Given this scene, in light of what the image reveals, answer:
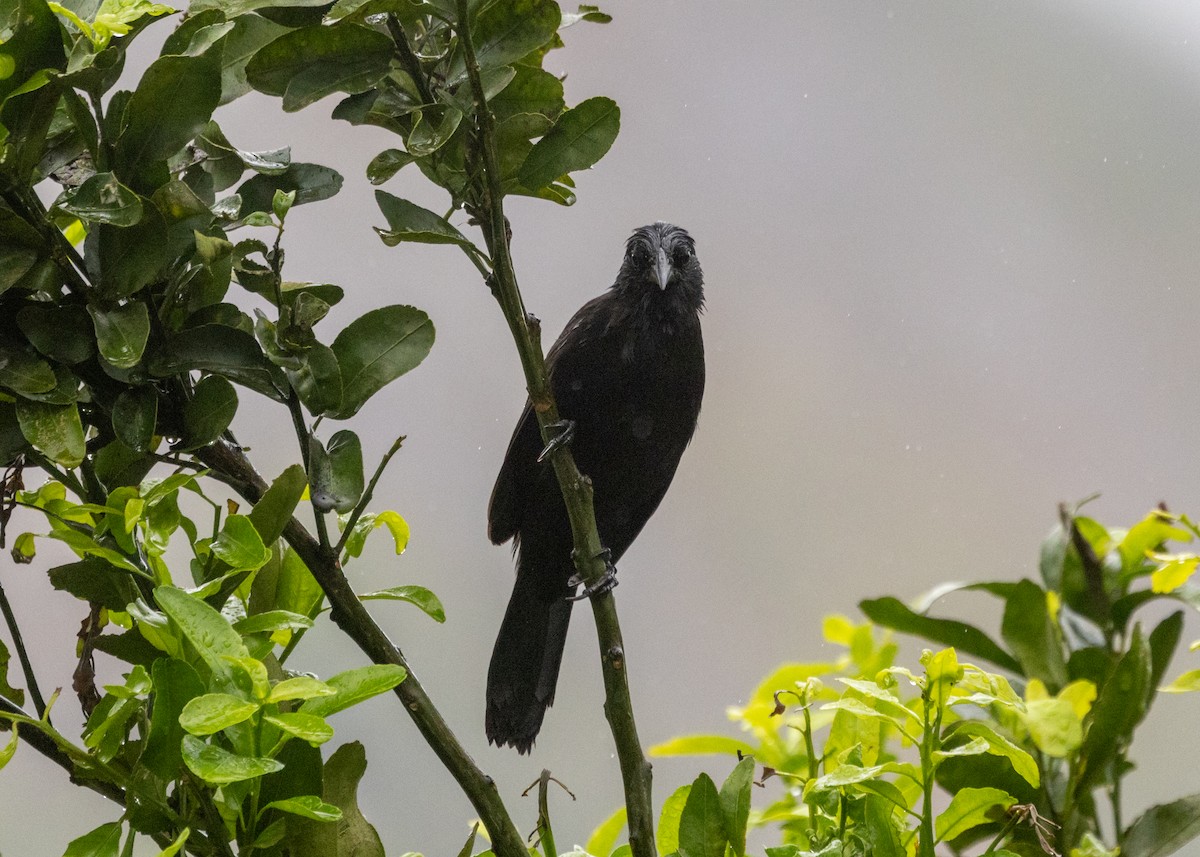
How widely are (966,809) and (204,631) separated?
466 mm

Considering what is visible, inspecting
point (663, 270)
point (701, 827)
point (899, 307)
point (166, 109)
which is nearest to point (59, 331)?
point (166, 109)

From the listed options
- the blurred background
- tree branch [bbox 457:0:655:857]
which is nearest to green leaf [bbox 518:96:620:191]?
tree branch [bbox 457:0:655:857]

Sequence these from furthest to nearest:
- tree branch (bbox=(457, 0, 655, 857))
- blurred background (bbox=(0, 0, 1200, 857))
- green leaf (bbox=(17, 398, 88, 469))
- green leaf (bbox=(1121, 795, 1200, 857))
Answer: blurred background (bbox=(0, 0, 1200, 857))
green leaf (bbox=(1121, 795, 1200, 857))
tree branch (bbox=(457, 0, 655, 857))
green leaf (bbox=(17, 398, 88, 469))

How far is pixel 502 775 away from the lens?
159 cm

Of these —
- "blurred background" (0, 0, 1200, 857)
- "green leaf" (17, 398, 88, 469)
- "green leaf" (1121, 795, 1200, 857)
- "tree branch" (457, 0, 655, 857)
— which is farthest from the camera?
"blurred background" (0, 0, 1200, 857)

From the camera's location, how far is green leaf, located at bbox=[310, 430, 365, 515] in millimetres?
645

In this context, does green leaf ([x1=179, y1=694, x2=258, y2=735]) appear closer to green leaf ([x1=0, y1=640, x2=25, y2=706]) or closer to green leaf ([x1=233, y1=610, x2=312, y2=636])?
green leaf ([x1=233, y1=610, x2=312, y2=636])

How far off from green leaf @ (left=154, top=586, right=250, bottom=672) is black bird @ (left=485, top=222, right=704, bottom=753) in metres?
0.75

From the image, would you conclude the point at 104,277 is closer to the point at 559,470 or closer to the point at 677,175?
the point at 559,470

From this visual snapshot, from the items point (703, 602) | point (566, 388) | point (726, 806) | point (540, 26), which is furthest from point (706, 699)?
point (540, 26)

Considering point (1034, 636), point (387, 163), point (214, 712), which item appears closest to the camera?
point (214, 712)

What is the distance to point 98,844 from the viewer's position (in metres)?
0.55

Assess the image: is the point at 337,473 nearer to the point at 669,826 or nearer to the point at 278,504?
the point at 278,504

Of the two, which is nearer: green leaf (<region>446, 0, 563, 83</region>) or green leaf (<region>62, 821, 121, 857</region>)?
green leaf (<region>62, 821, 121, 857</region>)
